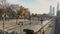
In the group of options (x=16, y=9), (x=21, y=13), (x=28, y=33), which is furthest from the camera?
(x=16, y=9)

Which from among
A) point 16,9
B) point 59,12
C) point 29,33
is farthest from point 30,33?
point 59,12

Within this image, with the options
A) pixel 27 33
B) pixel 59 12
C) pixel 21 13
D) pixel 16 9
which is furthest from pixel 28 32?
pixel 59 12

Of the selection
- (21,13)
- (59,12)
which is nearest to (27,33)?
(21,13)

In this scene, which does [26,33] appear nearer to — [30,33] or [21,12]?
[30,33]

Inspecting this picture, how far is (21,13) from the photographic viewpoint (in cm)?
2398

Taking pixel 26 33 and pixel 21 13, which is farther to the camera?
pixel 21 13

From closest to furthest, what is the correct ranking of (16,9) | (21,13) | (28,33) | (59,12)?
(28,33)
(21,13)
(16,9)
(59,12)

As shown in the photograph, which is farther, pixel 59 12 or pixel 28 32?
pixel 59 12

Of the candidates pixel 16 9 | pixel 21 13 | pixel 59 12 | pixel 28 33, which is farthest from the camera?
pixel 59 12

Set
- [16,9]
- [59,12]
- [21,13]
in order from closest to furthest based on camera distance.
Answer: [21,13], [16,9], [59,12]

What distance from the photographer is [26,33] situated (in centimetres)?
239

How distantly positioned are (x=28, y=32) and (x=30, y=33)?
1.4 inches

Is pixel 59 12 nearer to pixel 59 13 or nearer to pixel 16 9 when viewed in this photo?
pixel 59 13

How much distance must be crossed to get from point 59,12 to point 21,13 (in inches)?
704
